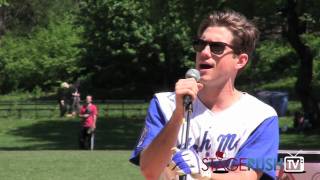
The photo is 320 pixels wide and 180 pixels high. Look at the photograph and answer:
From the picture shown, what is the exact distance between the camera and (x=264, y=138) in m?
3.52

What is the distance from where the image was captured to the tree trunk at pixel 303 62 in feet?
89.2

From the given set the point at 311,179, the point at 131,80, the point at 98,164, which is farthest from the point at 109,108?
the point at 311,179

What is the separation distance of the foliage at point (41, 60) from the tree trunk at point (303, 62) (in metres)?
22.7

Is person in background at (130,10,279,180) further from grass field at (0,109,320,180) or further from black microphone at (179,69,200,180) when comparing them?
grass field at (0,109,320,180)

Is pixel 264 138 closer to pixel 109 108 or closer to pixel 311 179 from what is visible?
pixel 311 179

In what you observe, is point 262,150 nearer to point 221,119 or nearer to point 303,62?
point 221,119

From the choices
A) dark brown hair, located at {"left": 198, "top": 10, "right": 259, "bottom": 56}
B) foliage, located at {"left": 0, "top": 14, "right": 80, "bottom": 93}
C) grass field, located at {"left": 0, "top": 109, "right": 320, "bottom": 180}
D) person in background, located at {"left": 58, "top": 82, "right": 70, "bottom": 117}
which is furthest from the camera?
foliage, located at {"left": 0, "top": 14, "right": 80, "bottom": 93}

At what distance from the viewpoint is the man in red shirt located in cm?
2400

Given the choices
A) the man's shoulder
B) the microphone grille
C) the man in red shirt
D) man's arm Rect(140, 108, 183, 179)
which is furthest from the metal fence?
the microphone grille

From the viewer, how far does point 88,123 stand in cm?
2405

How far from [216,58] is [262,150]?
47 centimetres

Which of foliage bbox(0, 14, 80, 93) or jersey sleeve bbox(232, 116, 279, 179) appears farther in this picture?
foliage bbox(0, 14, 80, 93)

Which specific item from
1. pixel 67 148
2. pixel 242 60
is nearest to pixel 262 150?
pixel 242 60

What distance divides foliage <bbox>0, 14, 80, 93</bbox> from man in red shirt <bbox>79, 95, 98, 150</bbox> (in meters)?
25.1
